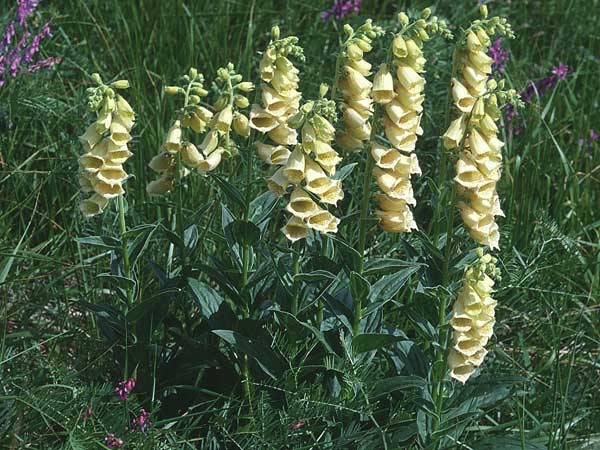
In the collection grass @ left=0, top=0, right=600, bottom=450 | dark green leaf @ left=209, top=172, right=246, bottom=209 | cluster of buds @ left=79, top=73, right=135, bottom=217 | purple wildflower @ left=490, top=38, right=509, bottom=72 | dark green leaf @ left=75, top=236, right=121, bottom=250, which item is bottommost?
grass @ left=0, top=0, right=600, bottom=450

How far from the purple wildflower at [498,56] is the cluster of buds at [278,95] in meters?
1.75

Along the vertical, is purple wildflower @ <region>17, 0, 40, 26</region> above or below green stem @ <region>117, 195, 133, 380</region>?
above

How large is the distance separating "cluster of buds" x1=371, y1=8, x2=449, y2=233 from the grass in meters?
0.13

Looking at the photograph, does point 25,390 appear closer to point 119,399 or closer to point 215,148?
point 119,399

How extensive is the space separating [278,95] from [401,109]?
1.04ft

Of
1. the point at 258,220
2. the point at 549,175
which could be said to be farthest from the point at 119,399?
the point at 549,175

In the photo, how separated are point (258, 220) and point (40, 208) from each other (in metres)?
1.23

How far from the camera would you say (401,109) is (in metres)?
2.32

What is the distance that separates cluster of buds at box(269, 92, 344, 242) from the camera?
229 cm

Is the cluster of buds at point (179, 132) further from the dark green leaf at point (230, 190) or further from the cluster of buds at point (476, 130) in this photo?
the cluster of buds at point (476, 130)

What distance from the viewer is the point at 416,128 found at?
7.71 ft

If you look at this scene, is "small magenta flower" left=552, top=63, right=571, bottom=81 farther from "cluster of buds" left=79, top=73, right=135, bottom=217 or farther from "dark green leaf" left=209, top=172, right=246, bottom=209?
"cluster of buds" left=79, top=73, right=135, bottom=217

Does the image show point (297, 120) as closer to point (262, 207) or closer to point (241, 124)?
point (241, 124)

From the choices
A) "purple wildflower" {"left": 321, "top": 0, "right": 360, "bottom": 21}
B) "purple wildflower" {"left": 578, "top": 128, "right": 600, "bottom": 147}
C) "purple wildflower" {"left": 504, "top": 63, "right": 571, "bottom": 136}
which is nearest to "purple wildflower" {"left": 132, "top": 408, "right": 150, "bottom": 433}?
"purple wildflower" {"left": 504, "top": 63, "right": 571, "bottom": 136}
